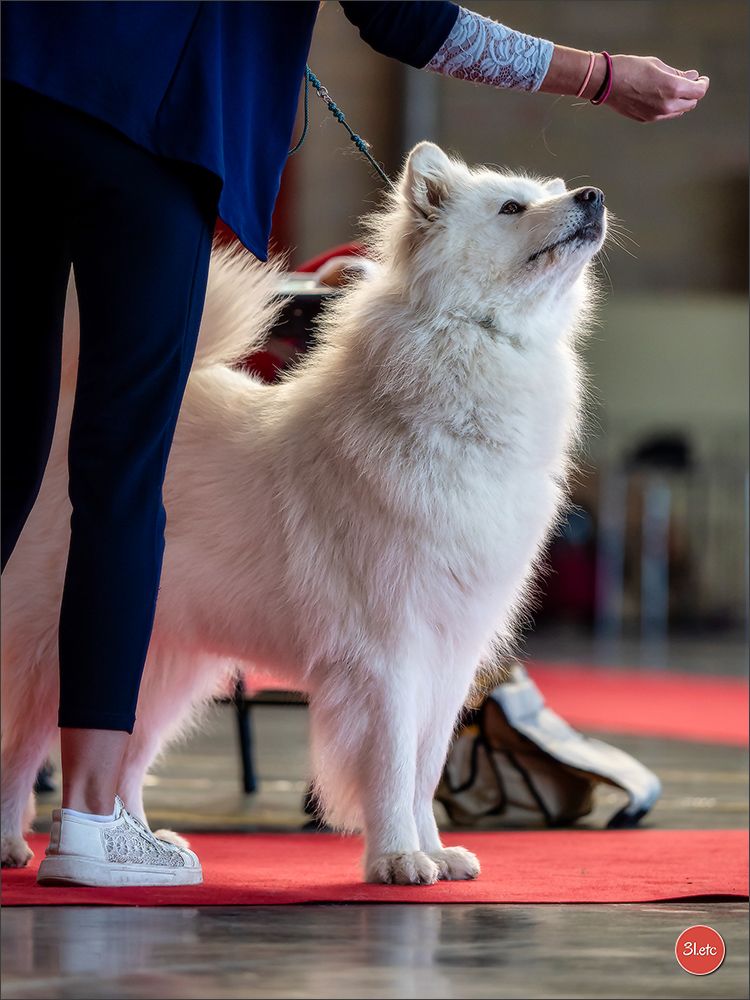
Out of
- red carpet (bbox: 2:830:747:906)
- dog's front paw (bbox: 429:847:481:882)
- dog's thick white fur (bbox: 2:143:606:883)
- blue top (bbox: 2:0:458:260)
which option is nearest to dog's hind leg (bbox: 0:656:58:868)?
dog's thick white fur (bbox: 2:143:606:883)

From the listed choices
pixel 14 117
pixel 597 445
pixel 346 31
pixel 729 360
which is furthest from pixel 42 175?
pixel 729 360

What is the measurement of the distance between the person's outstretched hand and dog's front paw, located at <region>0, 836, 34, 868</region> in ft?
4.96

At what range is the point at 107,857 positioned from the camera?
1829 mm

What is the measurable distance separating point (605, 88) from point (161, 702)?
4.37ft

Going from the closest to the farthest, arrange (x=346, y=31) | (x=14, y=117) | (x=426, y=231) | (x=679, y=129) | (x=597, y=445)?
(x=14, y=117) < (x=426, y=231) < (x=346, y=31) < (x=679, y=129) < (x=597, y=445)

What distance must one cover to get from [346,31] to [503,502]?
7.67m

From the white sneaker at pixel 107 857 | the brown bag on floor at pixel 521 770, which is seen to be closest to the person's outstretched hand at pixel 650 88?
the white sneaker at pixel 107 857

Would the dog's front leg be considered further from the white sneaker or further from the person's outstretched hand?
the person's outstretched hand

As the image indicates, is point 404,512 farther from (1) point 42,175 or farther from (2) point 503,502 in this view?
(1) point 42,175

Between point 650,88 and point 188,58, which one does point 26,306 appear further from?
point 650,88

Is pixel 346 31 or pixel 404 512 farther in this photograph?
pixel 346 31

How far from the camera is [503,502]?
7.00ft

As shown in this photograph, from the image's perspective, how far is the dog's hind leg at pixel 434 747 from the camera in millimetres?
2182

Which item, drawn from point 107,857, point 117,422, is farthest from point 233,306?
point 107,857
